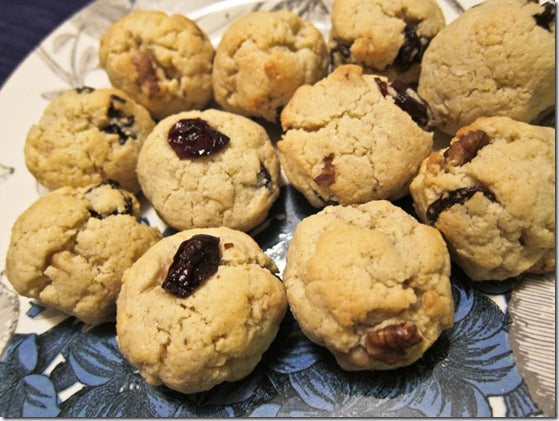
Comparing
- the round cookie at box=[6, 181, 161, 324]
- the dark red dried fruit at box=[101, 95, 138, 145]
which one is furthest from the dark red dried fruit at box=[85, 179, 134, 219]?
the dark red dried fruit at box=[101, 95, 138, 145]

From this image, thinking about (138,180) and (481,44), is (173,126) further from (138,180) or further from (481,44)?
(481,44)

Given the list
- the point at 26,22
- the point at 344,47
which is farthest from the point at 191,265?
the point at 26,22

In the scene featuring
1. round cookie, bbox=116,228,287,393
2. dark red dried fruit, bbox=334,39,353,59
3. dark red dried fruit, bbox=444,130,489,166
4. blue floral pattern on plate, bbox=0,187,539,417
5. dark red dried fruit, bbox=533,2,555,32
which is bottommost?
blue floral pattern on plate, bbox=0,187,539,417

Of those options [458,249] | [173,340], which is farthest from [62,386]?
[458,249]

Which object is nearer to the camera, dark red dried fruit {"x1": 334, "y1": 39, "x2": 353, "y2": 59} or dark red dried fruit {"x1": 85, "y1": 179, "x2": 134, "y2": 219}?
dark red dried fruit {"x1": 85, "y1": 179, "x2": 134, "y2": 219}

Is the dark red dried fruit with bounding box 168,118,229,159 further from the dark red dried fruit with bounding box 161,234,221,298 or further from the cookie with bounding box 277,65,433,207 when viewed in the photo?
the dark red dried fruit with bounding box 161,234,221,298

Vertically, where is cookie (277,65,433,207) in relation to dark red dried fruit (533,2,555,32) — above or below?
below

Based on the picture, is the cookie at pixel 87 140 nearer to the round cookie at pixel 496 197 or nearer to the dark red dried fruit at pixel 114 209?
the dark red dried fruit at pixel 114 209
